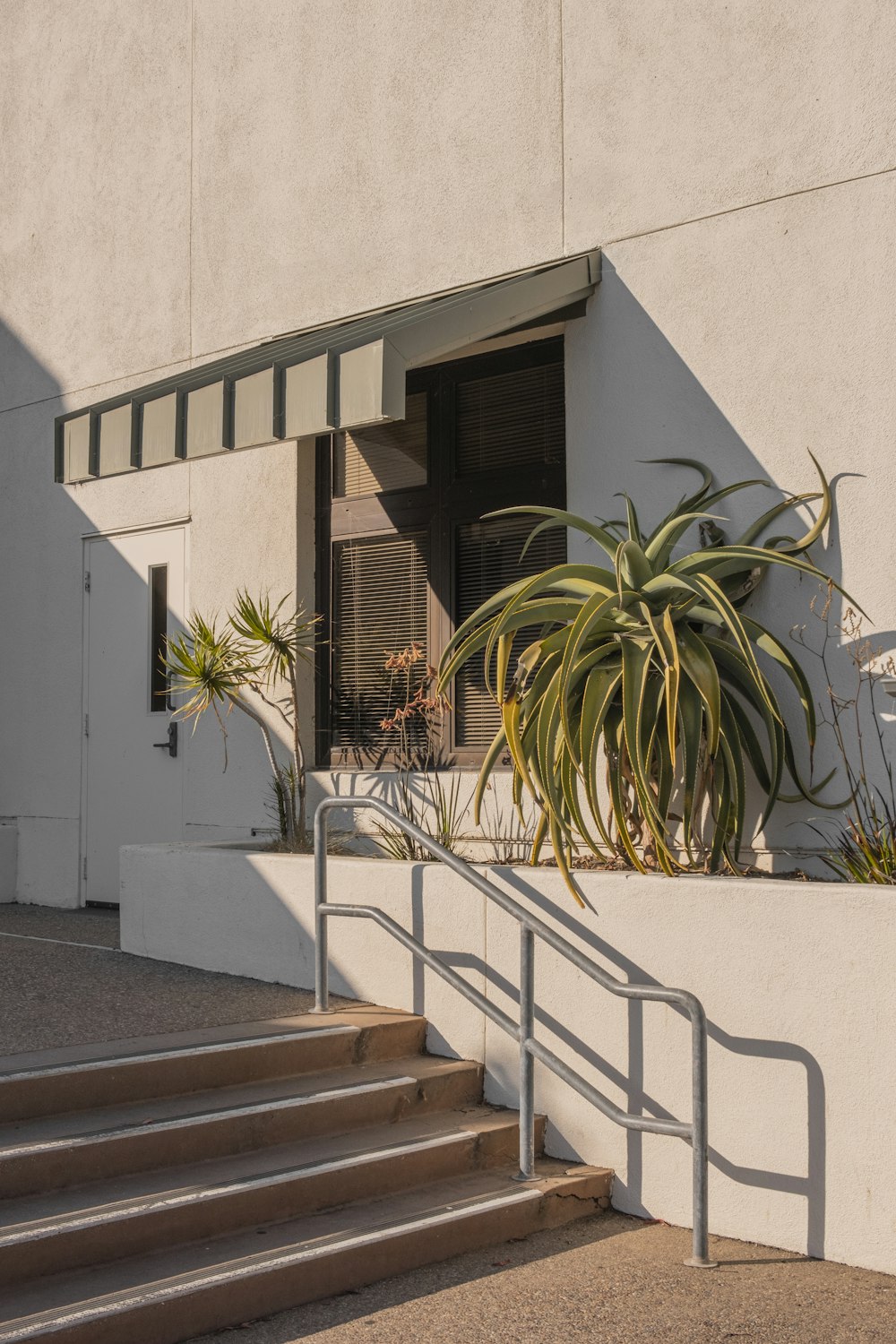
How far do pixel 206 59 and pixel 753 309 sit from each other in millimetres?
4558

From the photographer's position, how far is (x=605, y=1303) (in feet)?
14.7

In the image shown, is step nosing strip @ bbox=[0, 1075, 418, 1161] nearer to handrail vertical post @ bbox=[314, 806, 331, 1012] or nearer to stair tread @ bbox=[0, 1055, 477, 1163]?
stair tread @ bbox=[0, 1055, 477, 1163]

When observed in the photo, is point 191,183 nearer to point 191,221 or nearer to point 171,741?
point 191,221

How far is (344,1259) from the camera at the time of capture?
4.56 meters

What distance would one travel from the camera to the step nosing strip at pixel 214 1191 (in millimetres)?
4266

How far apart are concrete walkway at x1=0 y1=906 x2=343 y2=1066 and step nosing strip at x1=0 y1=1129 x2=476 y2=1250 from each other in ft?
3.37

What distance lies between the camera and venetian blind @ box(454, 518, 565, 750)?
757 centimetres

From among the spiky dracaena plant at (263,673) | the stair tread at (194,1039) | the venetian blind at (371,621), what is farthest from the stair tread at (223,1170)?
the venetian blind at (371,621)

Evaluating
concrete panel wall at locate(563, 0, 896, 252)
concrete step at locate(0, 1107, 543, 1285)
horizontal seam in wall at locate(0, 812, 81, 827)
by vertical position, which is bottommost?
concrete step at locate(0, 1107, 543, 1285)

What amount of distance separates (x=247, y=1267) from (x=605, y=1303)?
43.1 inches

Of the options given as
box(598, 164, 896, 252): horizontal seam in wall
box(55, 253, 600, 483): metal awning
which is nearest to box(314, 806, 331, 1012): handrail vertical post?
box(55, 253, 600, 483): metal awning

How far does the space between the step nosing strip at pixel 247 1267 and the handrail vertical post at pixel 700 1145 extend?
61cm

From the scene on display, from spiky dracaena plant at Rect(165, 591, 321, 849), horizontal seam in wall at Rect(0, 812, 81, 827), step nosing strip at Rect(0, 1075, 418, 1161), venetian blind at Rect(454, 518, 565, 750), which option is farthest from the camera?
horizontal seam in wall at Rect(0, 812, 81, 827)

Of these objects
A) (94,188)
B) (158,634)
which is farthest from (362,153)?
(158,634)
